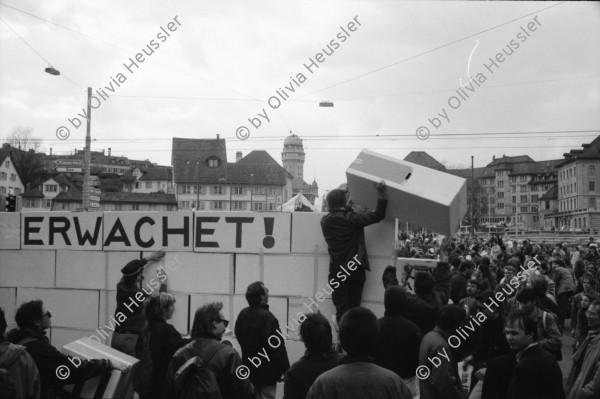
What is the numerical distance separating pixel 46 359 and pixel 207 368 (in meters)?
1.31

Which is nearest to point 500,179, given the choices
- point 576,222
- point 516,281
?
point 576,222

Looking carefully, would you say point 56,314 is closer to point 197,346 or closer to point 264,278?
point 264,278

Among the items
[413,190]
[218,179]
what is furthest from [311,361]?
[218,179]

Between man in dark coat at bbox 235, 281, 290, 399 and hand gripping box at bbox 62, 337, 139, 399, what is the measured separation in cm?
107

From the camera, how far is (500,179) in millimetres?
140875

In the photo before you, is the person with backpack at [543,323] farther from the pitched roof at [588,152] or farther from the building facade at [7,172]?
the pitched roof at [588,152]

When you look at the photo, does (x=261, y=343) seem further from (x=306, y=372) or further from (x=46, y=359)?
(x=46, y=359)

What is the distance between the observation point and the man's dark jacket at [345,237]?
665cm

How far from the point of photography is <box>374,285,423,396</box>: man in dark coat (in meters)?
5.01

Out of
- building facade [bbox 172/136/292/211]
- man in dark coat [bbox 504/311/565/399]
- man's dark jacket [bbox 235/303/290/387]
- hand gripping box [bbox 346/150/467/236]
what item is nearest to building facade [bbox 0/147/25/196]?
building facade [bbox 172/136/292/211]

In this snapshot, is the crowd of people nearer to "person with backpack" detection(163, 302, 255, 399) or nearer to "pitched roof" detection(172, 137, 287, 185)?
"person with backpack" detection(163, 302, 255, 399)

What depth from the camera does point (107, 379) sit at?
15.5ft

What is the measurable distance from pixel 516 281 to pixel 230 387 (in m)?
6.81

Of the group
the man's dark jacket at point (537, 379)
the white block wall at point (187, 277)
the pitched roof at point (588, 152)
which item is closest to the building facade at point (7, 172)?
the white block wall at point (187, 277)
